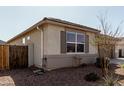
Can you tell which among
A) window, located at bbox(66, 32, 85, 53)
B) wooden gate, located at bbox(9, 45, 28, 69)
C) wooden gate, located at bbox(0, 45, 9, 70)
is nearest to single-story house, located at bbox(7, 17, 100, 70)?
window, located at bbox(66, 32, 85, 53)

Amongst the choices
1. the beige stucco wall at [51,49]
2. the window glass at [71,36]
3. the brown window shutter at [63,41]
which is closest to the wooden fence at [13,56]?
the beige stucco wall at [51,49]

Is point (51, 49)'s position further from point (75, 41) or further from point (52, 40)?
point (75, 41)

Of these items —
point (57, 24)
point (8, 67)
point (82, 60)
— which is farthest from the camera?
point (82, 60)

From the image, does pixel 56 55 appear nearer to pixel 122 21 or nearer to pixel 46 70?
pixel 46 70

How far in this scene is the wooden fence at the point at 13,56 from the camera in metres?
11.6

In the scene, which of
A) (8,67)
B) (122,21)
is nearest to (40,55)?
(8,67)

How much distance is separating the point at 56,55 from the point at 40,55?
1240 mm

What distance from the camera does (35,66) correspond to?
39.7ft

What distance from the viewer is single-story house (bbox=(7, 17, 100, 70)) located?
10445mm

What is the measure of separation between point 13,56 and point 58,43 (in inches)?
152

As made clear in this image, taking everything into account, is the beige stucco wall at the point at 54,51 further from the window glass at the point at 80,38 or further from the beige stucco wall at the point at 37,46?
the window glass at the point at 80,38

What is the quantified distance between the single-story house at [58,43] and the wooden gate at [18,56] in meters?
0.42

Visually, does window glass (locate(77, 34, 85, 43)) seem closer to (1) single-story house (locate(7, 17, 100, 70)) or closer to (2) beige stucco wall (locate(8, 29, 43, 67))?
(1) single-story house (locate(7, 17, 100, 70))

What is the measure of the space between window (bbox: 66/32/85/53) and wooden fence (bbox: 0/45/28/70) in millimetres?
3665
